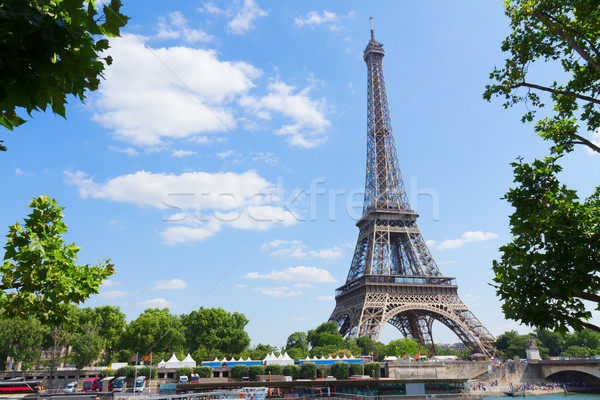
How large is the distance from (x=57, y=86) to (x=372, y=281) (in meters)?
77.7

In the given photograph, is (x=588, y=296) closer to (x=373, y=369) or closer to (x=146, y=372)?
(x=373, y=369)

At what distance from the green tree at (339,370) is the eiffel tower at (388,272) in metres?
15.1

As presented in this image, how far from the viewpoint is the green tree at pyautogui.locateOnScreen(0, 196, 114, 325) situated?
881cm

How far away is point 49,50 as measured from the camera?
417 centimetres

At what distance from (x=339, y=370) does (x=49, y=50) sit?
59003 millimetres

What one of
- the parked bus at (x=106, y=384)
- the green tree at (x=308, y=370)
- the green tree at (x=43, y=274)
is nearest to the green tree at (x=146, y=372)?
the parked bus at (x=106, y=384)

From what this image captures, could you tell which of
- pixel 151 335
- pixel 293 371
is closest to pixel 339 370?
pixel 293 371

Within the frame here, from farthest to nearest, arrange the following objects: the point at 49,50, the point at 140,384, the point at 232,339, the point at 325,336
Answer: the point at 325,336, the point at 232,339, the point at 140,384, the point at 49,50

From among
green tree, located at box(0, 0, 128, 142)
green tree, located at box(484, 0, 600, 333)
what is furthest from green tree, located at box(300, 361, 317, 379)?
green tree, located at box(0, 0, 128, 142)

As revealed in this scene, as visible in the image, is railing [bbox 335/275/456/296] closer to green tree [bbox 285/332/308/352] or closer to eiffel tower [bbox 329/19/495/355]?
eiffel tower [bbox 329/19/495/355]

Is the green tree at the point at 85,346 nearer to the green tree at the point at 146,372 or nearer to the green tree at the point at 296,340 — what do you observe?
the green tree at the point at 146,372

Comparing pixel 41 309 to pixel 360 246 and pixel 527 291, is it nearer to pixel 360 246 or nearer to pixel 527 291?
pixel 527 291

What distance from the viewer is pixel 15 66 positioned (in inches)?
156

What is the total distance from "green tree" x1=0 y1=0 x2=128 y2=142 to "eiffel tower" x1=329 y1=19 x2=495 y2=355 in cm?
7182
